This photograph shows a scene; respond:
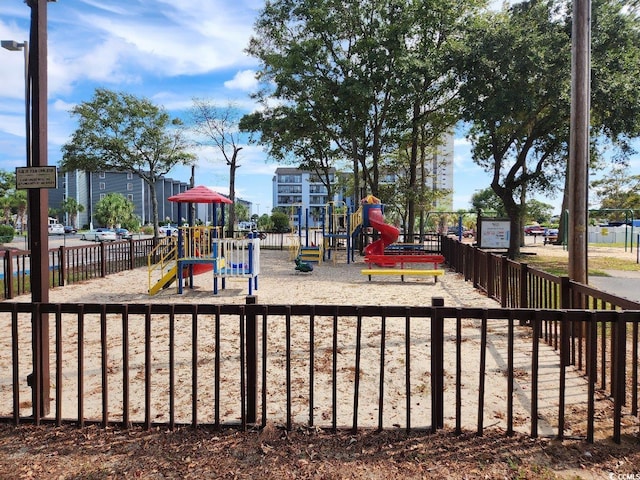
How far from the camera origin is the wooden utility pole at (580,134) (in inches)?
248

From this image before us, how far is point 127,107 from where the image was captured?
2512 centimetres

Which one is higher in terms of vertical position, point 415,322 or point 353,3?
point 353,3

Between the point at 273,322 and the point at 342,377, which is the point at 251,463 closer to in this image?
the point at 342,377

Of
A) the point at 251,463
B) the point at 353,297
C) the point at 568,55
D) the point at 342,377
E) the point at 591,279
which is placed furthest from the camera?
the point at 568,55

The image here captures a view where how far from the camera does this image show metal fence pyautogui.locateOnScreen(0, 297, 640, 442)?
11.5ft

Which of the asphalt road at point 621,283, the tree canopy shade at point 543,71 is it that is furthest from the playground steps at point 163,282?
the tree canopy shade at point 543,71

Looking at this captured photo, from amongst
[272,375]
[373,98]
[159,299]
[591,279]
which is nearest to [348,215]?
[373,98]

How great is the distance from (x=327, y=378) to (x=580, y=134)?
16.1 feet

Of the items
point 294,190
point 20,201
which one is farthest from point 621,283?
point 294,190

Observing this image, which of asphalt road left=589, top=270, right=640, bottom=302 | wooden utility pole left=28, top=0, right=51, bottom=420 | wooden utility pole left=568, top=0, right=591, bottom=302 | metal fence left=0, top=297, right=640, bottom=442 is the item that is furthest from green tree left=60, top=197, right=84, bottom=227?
wooden utility pole left=568, top=0, right=591, bottom=302

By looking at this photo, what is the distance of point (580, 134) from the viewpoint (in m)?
6.36

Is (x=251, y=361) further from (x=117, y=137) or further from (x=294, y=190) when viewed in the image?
(x=294, y=190)

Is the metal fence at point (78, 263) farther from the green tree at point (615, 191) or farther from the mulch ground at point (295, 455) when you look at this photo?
the green tree at point (615, 191)

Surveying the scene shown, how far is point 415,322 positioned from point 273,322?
240cm
